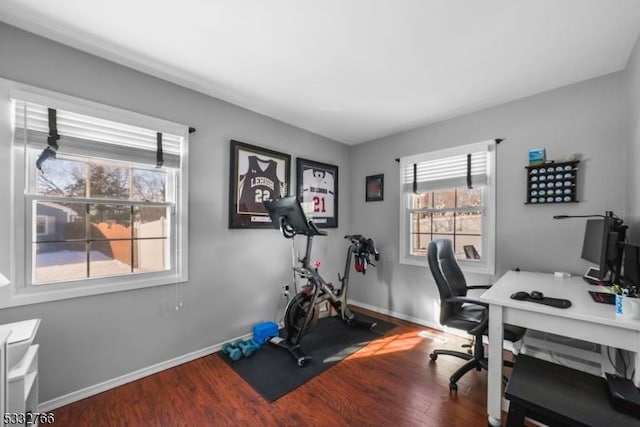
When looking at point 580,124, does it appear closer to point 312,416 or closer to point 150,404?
point 312,416

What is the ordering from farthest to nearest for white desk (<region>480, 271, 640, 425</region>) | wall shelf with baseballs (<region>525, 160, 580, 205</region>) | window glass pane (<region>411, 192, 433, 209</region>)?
1. window glass pane (<region>411, 192, 433, 209</region>)
2. wall shelf with baseballs (<region>525, 160, 580, 205</region>)
3. white desk (<region>480, 271, 640, 425</region>)

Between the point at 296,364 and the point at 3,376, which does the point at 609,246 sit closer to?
the point at 296,364

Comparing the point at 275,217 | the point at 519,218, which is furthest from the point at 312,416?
the point at 519,218

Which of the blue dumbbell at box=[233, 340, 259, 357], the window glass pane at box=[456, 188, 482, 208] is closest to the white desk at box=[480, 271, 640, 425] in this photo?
the window glass pane at box=[456, 188, 482, 208]

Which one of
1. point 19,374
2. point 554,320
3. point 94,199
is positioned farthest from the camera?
point 94,199

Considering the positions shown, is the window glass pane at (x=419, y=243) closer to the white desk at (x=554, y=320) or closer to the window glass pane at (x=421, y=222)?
the window glass pane at (x=421, y=222)

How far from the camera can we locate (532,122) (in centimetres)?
245

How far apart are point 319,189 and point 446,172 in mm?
1623

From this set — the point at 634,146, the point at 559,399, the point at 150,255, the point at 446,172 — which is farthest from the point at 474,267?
the point at 150,255

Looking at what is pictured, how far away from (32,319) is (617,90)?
4.65m

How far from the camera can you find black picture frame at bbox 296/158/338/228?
10.8ft

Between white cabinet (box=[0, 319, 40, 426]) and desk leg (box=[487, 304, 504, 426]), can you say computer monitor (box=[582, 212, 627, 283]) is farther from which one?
Result: white cabinet (box=[0, 319, 40, 426])

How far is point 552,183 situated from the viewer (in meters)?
2.30

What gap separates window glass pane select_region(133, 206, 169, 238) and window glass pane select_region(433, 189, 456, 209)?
300cm
